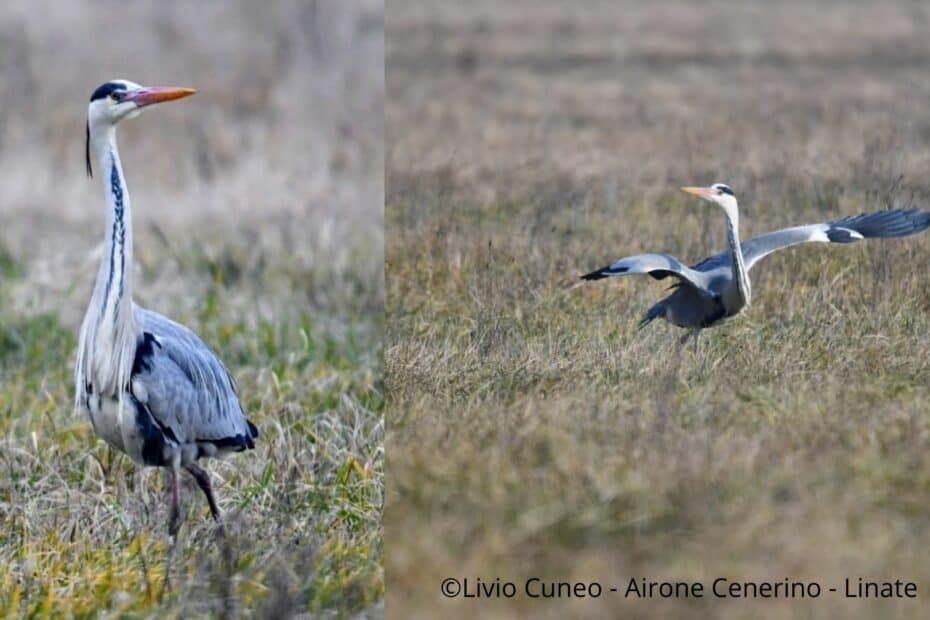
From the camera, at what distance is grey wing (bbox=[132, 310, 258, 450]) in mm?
6238

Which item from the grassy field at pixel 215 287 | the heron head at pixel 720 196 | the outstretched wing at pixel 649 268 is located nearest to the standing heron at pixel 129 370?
the grassy field at pixel 215 287

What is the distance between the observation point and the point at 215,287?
10039mm

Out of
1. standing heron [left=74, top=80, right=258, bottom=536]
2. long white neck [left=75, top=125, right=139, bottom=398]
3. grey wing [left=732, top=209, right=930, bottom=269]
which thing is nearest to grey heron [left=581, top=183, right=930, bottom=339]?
grey wing [left=732, top=209, right=930, bottom=269]

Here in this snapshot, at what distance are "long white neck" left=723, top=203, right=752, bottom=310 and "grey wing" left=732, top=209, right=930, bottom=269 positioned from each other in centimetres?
8

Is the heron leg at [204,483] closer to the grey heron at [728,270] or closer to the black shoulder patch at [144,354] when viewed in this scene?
the black shoulder patch at [144,354]

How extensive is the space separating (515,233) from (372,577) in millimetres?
2940

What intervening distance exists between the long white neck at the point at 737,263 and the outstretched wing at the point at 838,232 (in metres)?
0.08

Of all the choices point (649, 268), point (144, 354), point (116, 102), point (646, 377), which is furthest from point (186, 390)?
point (649, 268)

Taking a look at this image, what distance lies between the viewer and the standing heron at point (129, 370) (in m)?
6.12

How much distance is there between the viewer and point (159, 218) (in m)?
12.2

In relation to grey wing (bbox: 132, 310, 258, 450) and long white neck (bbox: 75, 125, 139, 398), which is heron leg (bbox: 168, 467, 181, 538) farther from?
long white neck (bbox: 75, 125, 139, 398)

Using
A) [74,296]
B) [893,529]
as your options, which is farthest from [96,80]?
[893,529]

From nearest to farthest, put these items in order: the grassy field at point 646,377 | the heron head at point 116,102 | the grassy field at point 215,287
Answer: the grassy field at point 646,377 < the grassy field at point 215,287 < the heron head at point 116,102

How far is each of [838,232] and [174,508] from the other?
9.43ft
